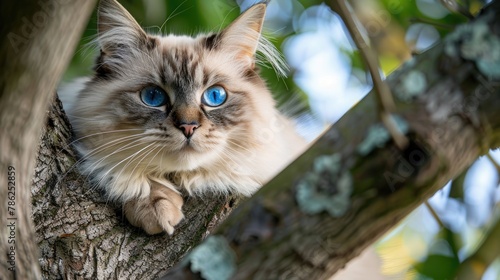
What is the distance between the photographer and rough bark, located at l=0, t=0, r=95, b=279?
0.99 m

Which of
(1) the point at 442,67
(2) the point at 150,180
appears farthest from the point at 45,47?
(2) the point at 150,180

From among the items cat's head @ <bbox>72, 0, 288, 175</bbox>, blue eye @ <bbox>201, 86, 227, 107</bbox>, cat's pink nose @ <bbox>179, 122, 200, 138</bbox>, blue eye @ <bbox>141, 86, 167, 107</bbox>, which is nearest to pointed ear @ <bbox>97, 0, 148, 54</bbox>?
cat's head @ <bbox>72, 0, 288, 175</bbox>

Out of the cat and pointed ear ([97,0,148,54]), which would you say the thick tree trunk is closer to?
the cat

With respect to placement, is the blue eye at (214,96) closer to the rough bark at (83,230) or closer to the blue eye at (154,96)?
the blue eye at (154,96)

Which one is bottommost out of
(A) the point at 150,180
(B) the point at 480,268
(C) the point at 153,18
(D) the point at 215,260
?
(B) the point at 480,268

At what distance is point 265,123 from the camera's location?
8.54ft

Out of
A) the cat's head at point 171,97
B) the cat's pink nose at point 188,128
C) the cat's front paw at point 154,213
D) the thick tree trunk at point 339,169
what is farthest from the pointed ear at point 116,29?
the thick tree trunk at point 339,169

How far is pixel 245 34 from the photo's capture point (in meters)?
2.63

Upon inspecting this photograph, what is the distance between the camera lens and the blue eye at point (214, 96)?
7.94ft

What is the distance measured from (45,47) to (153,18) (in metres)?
1.66

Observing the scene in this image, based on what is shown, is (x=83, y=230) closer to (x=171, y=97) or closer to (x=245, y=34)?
(x=171, y=97)

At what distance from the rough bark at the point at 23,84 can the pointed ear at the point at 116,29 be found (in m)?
1.42

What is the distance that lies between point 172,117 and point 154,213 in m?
0.37

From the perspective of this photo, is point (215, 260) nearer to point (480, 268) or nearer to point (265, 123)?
point (480, 268)
